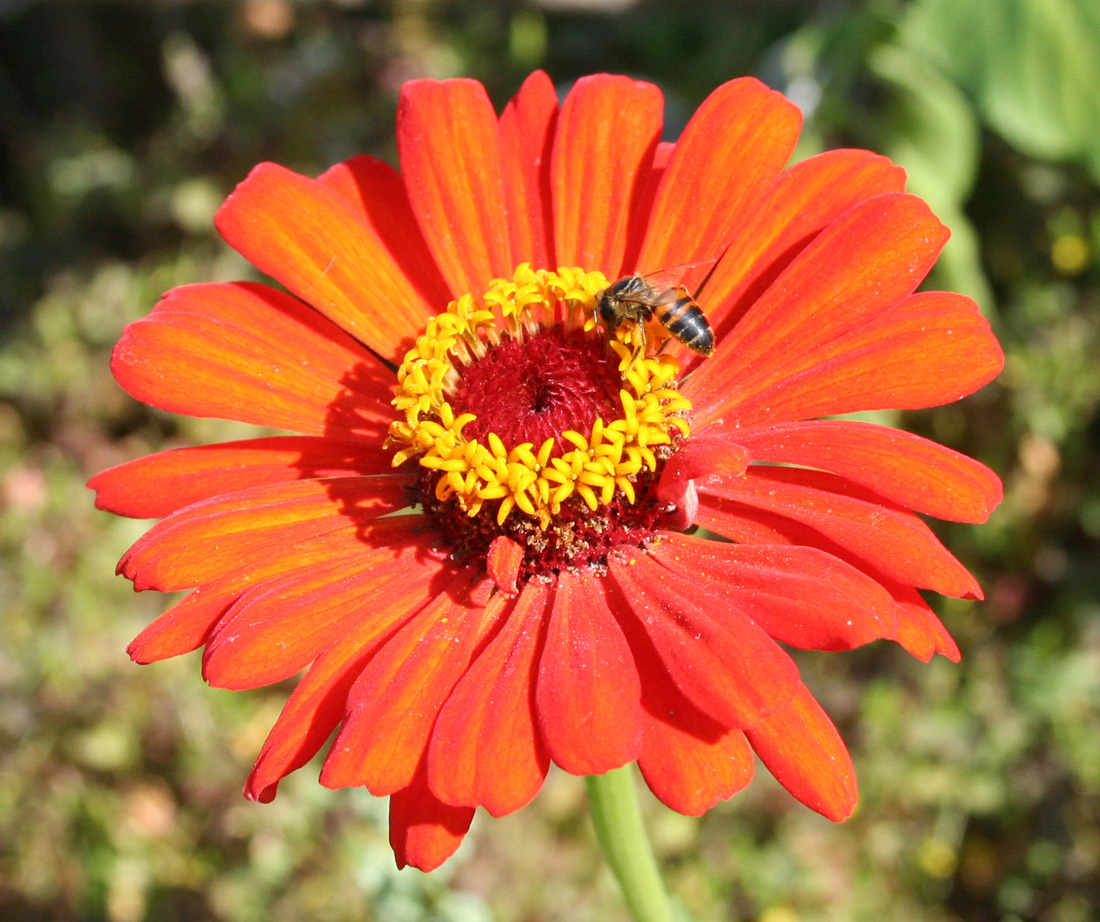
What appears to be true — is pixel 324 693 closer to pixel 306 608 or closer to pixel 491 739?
pixel 306 608

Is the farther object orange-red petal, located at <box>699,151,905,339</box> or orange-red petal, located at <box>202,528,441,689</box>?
orange-red petal, located at <box>699,151,905,339</box>

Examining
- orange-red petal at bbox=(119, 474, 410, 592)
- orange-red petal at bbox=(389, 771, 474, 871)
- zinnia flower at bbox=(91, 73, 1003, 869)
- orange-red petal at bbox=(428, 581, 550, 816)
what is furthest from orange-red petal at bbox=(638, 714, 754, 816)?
orange-red petal at bbox=(119, 474, 410, 592)

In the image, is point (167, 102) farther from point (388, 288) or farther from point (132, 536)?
point (388, 288)

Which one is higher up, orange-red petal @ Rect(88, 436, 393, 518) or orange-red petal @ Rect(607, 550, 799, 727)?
orange-red petal @ Rect(88, 436, 393, 518)

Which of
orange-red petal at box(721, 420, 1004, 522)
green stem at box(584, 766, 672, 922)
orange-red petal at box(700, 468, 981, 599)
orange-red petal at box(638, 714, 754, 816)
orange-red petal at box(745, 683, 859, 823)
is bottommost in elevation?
green stem at box(584, 766, 672, 922)

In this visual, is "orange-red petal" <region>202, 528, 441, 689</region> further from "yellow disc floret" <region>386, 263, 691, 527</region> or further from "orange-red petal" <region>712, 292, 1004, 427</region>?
"orange-red petal" <region>712, 292, 1004, 427</region>

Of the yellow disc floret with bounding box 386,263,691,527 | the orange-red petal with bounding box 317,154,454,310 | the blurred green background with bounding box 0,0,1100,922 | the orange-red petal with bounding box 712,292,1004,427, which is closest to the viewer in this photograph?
the orange-red petal with bounding box 712,292,1004,427

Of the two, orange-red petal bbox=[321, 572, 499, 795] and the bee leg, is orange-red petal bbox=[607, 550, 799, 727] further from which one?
the bee leg

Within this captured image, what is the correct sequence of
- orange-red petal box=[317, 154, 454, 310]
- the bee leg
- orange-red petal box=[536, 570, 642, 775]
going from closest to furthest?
orange-red petal box=[536, 570, 642, 775] → the bee leg → orange-red petal box=[317, 154, 454, 310]
